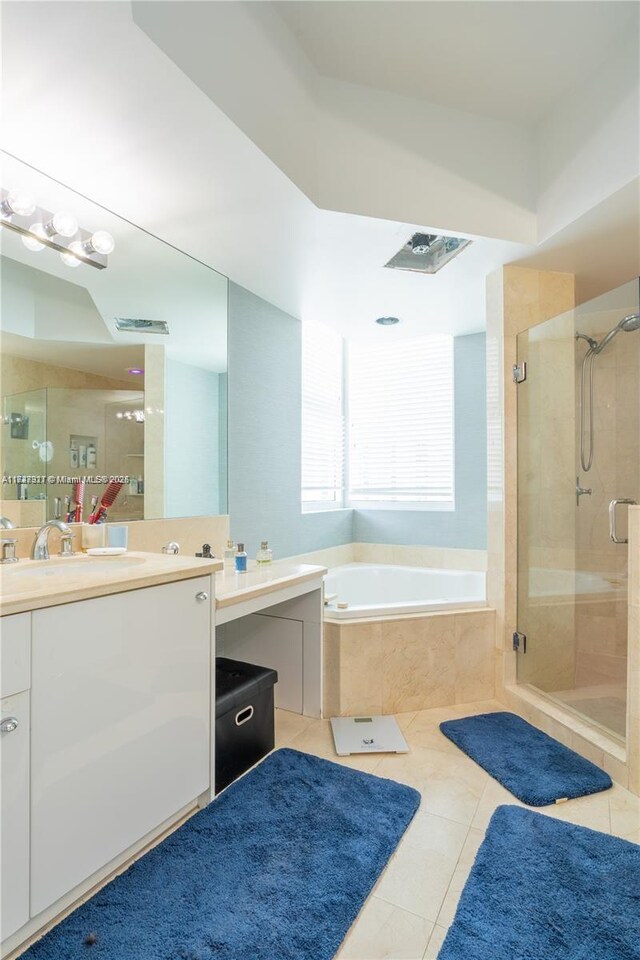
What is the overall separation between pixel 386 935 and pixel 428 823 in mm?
456

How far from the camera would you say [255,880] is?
54.0 inches

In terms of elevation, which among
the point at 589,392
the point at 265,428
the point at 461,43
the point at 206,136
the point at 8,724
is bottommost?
the point at 8,724

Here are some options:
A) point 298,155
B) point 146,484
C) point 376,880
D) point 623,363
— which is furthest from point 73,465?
point 623,363

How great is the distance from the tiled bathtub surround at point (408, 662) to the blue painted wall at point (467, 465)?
996mm

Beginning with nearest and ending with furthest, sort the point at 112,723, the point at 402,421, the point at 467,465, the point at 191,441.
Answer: the point at 112,723, the point at 191,441, the point at 467,465, the point at 402,421

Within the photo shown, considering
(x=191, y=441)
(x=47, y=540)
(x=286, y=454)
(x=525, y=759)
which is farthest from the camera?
(x=286, y=454)

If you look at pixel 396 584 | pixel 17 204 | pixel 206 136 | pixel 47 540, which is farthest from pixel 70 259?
pixel 396 584

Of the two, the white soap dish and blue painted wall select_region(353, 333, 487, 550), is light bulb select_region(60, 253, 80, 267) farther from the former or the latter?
blue painted wall select_region(353, 333, 487, 550)

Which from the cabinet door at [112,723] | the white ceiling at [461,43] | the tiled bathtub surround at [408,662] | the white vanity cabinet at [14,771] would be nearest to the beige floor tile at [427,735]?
the tiled bathtub surround at [408,662]

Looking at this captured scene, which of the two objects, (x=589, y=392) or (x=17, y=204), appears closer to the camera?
(x=17, y=204)

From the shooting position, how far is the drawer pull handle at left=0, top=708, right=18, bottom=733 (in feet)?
3.54

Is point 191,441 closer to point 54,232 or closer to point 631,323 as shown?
point 54,232

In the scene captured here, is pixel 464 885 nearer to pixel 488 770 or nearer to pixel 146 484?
pixel 488 770

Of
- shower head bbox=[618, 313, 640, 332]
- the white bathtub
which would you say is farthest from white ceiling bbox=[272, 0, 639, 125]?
the white bathtub
